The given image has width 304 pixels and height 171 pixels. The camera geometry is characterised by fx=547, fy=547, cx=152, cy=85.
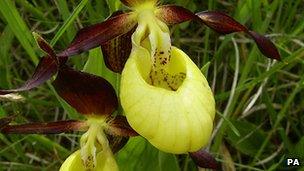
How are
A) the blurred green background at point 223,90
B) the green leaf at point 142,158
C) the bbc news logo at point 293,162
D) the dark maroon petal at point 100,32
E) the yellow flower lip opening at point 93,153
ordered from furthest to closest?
the bbc news logo at point 293,162 → the blurred green background at point 223,90 → the green leaf at point 142,158 → the yellow flower lip opening at point 93,153 → the dark maroon petal at point 100,32

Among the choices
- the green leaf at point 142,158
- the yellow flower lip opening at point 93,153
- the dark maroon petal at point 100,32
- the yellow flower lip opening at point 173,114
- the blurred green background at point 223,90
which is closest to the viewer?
the yellow flower lip opening at point 173,114

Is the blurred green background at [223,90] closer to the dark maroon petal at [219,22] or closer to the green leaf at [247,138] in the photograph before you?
the green leaf at [247,138]

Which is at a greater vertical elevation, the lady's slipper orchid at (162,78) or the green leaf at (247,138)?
the lady's slipper orchid at (162,78)

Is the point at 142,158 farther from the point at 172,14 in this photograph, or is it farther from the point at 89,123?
the point at 172,14

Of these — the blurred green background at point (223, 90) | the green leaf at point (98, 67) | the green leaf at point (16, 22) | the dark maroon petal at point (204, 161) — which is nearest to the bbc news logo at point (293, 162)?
the blurred green background at point (223, 90)

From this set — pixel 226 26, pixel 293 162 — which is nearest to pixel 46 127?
pixel 226 26

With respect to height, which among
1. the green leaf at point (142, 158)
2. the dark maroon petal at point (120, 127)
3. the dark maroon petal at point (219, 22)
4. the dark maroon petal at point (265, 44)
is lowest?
the green leaf at point (142, 158)

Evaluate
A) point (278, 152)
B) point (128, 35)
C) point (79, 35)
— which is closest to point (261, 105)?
point (278, 152)
